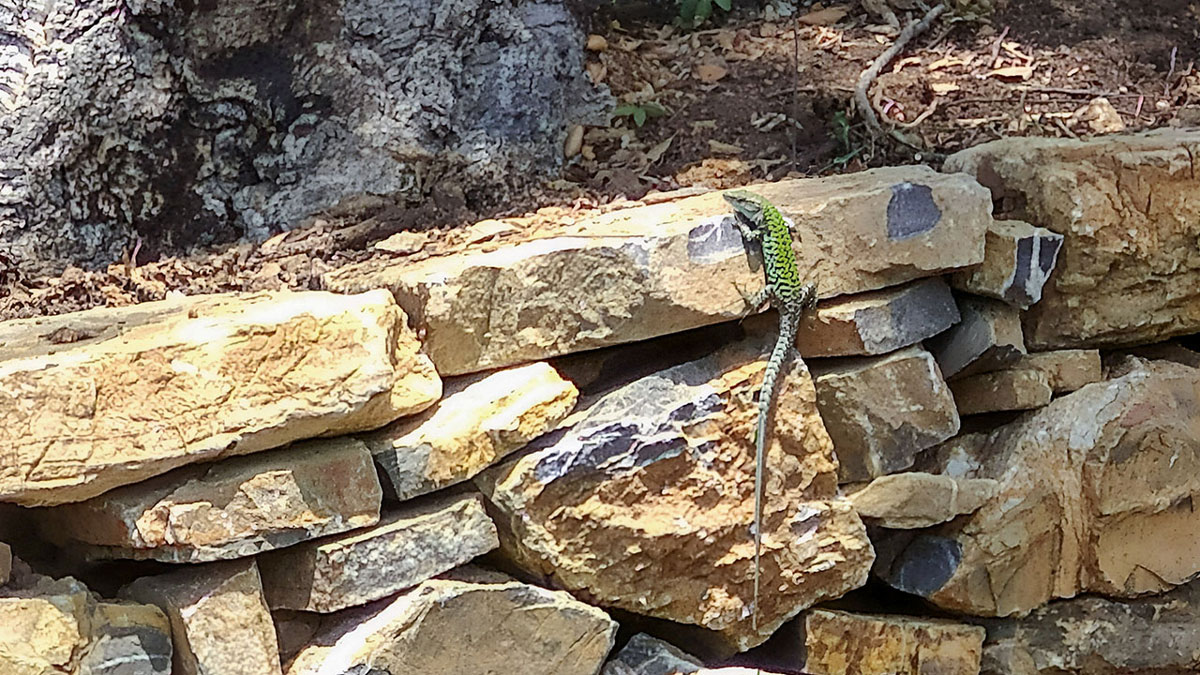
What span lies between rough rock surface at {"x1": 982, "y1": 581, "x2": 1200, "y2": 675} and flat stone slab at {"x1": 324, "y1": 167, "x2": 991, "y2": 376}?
1.01 m

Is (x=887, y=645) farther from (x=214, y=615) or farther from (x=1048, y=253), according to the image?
(x=214, y=615)

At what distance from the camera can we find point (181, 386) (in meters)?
2.02

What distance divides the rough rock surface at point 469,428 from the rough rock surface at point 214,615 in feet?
1.08

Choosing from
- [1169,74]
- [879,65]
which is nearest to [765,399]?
[879,65]

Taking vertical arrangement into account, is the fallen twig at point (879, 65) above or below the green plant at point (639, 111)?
below

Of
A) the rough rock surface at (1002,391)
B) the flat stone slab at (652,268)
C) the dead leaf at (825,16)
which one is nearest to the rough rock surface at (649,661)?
the flat stone slab at (652,268)

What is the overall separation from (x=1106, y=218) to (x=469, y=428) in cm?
165

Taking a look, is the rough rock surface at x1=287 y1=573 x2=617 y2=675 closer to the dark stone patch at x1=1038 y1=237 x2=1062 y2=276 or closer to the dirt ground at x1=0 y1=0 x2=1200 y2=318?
the dirt ground at x1=0 y1=0 x2=1200 y2=318

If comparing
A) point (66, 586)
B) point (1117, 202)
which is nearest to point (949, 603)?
point (1117, 202)

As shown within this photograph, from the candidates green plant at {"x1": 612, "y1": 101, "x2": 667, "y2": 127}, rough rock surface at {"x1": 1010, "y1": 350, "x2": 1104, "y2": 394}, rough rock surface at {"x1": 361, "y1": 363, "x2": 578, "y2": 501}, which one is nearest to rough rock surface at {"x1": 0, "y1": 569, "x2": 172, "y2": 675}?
rough rock surface at {"x1": 361, "y1": 363, "x2": 578, "y2": 501}

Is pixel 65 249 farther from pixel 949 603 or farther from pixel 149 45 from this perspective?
pixel 949 603

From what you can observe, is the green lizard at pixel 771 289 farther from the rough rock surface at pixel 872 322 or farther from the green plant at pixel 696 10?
the green plant at pixel 696 10

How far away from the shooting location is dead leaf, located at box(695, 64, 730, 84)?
3512 millimetres

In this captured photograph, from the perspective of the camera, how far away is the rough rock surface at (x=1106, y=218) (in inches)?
111
